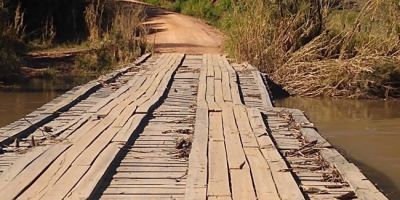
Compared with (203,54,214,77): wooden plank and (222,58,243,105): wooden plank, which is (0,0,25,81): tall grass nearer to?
(203,54,214,77): wooden plank

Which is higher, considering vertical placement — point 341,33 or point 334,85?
point 341,33

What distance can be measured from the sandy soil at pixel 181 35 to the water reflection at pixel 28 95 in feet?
10.2

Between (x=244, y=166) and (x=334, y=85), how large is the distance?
8.67 meters

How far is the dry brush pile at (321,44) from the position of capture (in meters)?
13.0

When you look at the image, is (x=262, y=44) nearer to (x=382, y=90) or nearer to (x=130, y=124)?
(x=382, y=90)

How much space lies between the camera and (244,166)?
15.6 feet

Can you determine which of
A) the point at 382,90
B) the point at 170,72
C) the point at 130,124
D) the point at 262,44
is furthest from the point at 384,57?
the point at 130,124

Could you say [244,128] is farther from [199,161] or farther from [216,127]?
[199,161]

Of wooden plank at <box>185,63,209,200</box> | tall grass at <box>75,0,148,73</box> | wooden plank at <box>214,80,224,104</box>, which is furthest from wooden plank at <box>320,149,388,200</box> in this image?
tall grass at <box>75,0,148,73</box>

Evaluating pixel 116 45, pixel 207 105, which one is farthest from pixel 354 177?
pixel 116 45

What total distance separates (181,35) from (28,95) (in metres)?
9.40

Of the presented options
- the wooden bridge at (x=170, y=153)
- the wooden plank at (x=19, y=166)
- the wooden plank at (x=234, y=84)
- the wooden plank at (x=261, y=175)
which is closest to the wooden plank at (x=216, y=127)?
the wooden bridge at (x=170, y=153)

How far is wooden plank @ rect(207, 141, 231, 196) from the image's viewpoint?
4.16m

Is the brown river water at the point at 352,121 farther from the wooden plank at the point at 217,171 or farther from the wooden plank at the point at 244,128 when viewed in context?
the wooden plank at the point at 217,171
